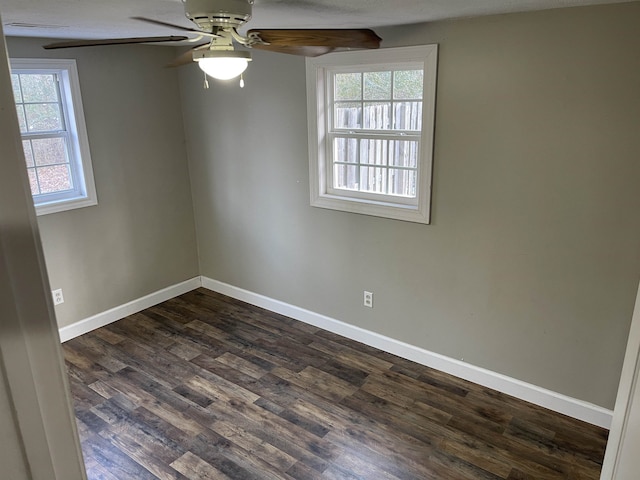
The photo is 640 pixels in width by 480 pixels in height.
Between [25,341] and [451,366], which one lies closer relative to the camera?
[25,341]

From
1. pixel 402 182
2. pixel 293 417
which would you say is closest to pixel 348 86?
pixel 402 182

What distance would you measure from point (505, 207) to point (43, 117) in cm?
337

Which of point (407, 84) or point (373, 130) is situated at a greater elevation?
point (407, 84)

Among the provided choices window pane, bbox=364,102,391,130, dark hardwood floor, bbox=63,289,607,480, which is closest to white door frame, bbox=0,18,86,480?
dark hardwood floor, bbox=63,289,607,480

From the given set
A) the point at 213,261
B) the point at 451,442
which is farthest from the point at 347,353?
the point at 213,261

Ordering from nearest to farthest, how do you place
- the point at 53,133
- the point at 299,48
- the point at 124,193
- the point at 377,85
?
the point at 299,48 → the point at 377,85 → the point at 53,133 → the point at 124,193

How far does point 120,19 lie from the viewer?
7.75 ft

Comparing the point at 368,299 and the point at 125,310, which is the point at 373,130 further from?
the point at 125,310

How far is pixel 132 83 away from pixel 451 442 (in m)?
3.61

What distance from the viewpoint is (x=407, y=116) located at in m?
3.16

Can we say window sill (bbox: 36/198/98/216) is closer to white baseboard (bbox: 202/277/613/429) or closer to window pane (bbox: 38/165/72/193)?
window pane (bbox: 38/165/72/193)

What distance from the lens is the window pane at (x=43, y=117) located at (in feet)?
11.6

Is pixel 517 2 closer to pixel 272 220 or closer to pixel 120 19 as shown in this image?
pixel 120 19

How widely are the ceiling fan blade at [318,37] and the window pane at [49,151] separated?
8.20ft
